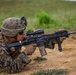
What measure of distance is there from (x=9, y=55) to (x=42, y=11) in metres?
9.30

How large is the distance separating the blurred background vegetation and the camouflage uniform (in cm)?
471

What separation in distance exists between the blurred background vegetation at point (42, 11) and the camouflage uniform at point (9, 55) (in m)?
4.71

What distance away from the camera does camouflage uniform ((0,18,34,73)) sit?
7270 millimetres

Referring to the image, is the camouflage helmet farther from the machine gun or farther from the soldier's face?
the machine gun

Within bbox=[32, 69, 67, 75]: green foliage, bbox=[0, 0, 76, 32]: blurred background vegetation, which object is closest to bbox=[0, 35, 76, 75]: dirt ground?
bbox=[32, 69, 67, 75]: green foliage

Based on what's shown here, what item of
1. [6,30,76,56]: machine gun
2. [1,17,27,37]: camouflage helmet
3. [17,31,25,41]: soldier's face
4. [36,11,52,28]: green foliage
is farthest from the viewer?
[36,11,52,28]: green foliage

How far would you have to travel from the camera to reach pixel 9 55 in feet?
24.3

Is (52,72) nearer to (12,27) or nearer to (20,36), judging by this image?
(20,36)

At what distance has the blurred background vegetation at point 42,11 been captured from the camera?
1309cm

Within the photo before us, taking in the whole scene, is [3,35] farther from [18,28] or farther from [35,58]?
[35,58]

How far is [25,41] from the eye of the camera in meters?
7.05

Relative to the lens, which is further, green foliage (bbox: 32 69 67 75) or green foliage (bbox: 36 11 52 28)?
green foliage (bbox: 36 11 52 28)

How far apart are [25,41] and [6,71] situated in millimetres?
841

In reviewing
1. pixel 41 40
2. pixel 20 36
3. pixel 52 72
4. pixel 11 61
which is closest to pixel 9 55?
pixel 11 61
